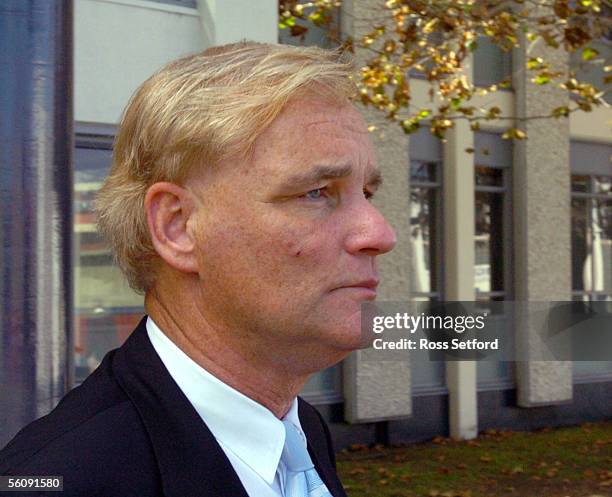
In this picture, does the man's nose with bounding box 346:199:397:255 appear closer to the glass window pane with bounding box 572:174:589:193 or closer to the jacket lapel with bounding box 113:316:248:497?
the jacket lapel with bounding box 113:316:248:497

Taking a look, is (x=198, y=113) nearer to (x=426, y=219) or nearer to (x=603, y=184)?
(x=426, y=219)

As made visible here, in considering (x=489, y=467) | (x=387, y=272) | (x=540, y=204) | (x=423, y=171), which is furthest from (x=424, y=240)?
(x=489, y=467)

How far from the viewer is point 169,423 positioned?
1.41 m

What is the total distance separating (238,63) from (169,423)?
1.65 ft

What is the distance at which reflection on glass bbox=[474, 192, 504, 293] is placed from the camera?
12625 mm

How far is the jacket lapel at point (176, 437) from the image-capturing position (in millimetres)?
1358

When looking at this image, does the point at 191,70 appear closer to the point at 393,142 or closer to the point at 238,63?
the point at 238,63

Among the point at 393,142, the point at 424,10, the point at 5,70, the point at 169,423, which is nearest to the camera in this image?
the point at 169,423

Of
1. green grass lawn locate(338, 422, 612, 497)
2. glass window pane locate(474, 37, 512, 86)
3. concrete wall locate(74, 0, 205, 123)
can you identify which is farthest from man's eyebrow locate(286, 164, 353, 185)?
glass window pane locate(474, 37, 512, 86)

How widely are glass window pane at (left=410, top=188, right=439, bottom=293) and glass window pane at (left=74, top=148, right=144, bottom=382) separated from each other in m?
4.19

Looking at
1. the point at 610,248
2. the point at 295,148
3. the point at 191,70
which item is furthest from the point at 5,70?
the point at 610,248

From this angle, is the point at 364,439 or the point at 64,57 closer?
the point at 64,57

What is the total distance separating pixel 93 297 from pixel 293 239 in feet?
23.9

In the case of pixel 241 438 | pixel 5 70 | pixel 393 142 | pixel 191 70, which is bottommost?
pixel 241 438
